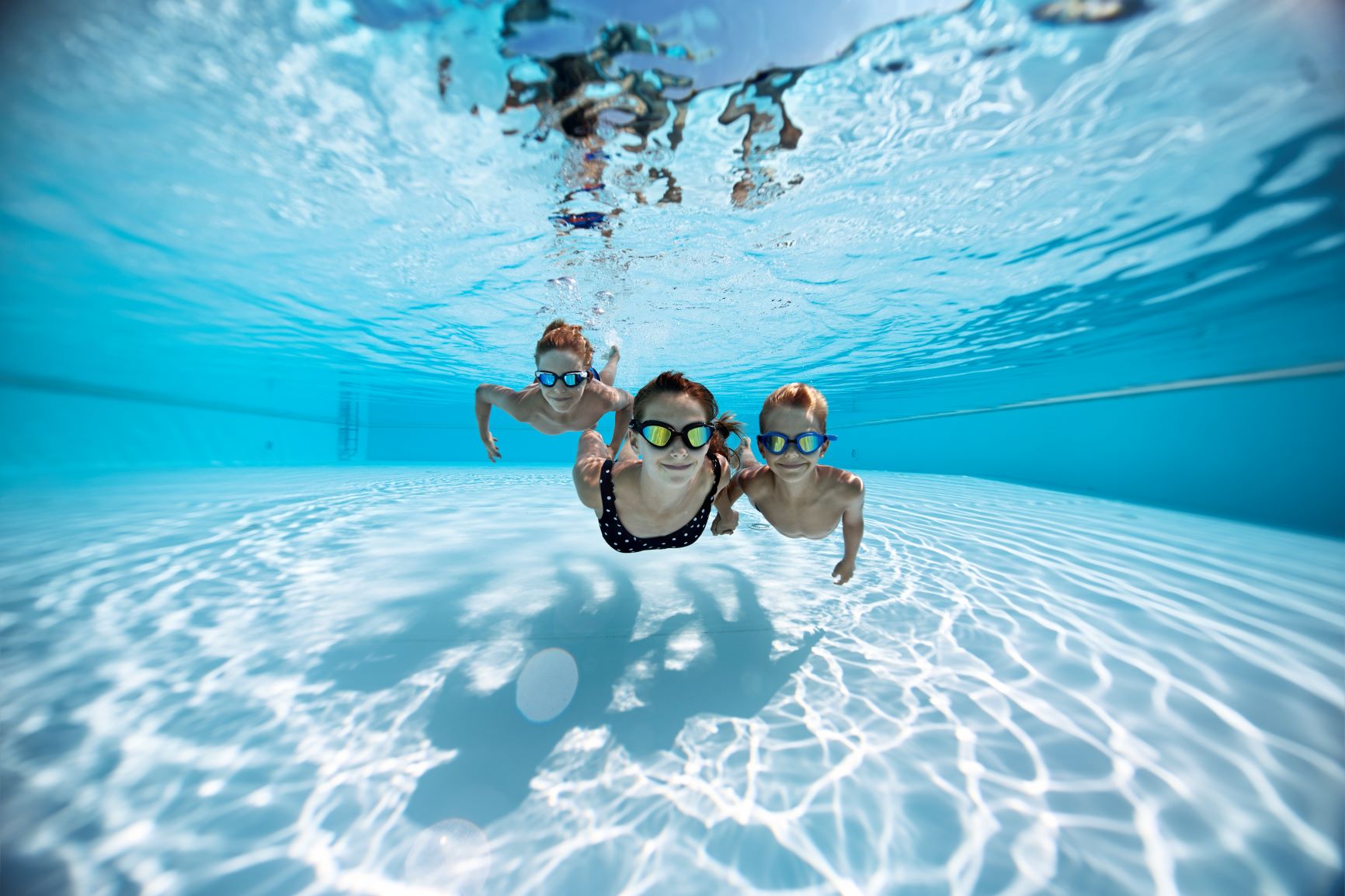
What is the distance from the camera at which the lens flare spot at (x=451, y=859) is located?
2107 mm

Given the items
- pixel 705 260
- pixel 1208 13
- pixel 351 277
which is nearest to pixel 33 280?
pixel 351 277

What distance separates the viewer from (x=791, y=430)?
378cm

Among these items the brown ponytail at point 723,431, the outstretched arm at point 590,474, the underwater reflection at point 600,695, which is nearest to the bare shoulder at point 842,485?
the brown ponytail at point 723,431

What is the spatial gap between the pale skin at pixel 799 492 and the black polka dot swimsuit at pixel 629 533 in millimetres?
399

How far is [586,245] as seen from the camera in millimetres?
10125

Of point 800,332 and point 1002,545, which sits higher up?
point 800,332

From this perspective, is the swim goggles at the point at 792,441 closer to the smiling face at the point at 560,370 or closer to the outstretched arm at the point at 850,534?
the outstretched arm at the point at 850,534

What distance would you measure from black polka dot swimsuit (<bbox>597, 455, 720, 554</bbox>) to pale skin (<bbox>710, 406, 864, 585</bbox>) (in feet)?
1.31

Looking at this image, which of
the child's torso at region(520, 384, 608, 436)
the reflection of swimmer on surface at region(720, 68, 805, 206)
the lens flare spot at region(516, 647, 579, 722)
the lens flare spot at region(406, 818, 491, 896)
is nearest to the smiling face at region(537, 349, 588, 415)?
the child's torso at region(520, 384, 608, 436)

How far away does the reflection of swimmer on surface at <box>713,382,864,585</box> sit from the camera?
378cm

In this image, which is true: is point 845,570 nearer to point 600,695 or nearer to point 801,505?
point 801,505

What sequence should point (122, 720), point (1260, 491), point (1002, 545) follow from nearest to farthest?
1. point (122, 720)
2. point (1002, 545)
3. point (1260, 491)

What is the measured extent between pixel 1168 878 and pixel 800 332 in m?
16.4

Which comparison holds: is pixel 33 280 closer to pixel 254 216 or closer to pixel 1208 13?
pixel 254 216
